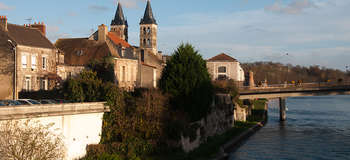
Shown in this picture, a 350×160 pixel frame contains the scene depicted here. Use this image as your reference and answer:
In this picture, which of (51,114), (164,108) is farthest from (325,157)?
(51,114)

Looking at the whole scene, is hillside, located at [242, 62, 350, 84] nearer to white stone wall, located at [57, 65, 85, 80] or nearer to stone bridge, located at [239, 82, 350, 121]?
stone bridge, located at [239, 82, 350, 121]

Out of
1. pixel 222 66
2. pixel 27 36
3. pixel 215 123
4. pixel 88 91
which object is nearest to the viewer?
pixel 88 91

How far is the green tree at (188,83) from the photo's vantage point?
29.3m

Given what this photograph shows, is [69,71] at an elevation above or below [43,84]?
above

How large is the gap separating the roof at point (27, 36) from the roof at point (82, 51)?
19.7 ft

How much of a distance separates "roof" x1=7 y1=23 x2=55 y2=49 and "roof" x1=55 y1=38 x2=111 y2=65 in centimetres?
599

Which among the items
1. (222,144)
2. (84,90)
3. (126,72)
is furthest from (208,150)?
(126,72)

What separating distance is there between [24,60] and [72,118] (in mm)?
14009

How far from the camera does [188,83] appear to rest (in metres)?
29.6

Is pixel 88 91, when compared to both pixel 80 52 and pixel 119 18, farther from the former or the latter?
pixel 119 18

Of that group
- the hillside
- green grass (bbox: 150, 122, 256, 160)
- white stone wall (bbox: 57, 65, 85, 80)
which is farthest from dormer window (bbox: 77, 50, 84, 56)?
the hillside

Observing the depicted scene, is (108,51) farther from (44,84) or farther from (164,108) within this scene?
(164,108)

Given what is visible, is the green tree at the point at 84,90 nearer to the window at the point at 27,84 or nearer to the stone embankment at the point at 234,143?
the window at the point at 27,84

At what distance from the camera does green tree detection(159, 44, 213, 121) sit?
29.3m
